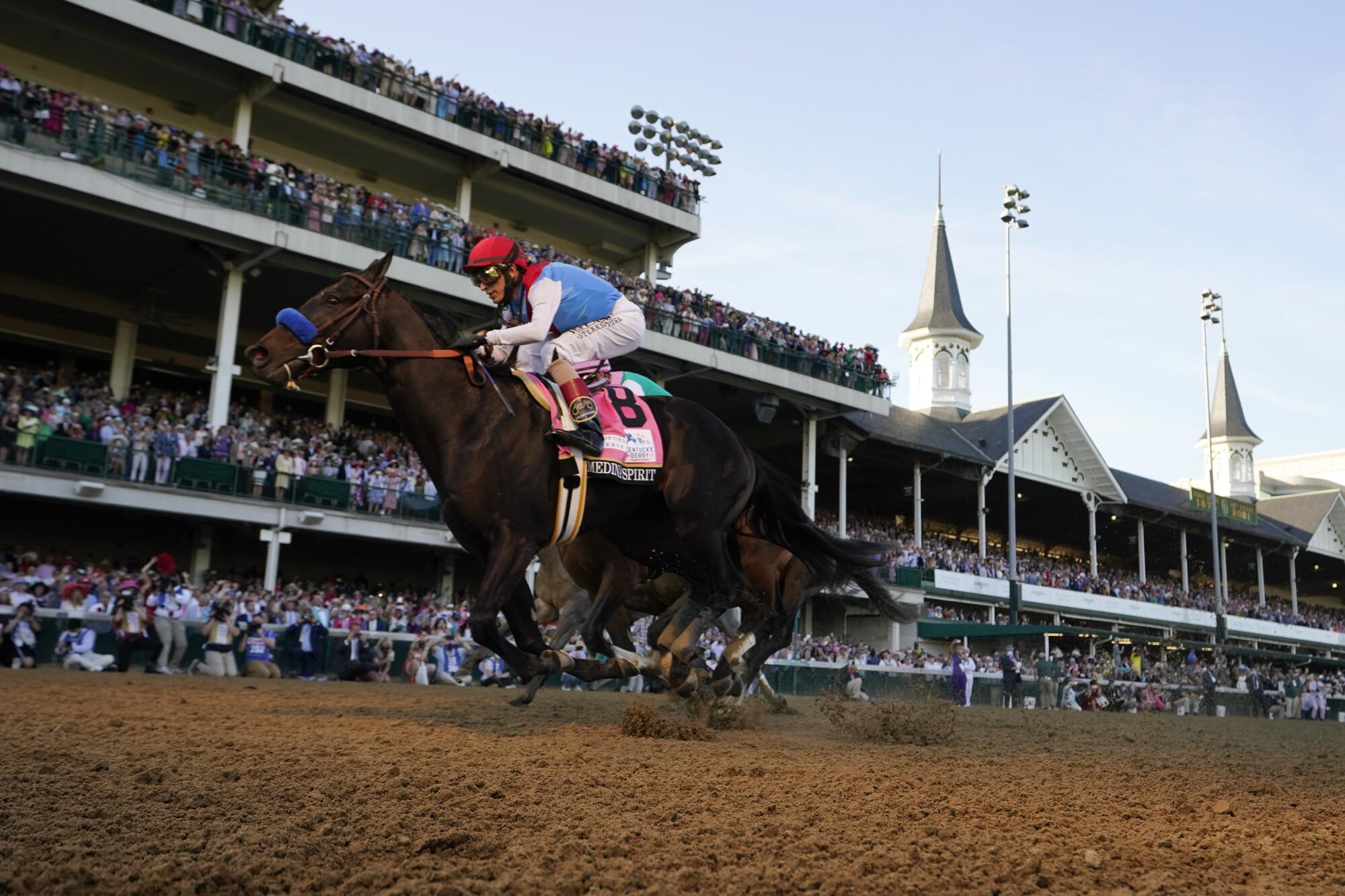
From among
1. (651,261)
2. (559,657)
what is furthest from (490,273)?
(651,261)

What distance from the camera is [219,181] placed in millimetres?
21828

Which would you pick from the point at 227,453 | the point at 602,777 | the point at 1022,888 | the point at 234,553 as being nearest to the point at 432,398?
the point at 602,777

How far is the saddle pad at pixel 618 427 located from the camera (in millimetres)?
6930

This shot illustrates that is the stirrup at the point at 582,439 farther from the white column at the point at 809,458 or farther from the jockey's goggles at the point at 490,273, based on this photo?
the white column at the point at 809,458

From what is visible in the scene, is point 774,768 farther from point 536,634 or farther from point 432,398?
point 432,398

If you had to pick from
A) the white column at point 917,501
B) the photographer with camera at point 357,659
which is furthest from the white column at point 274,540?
the white column at point 917,501

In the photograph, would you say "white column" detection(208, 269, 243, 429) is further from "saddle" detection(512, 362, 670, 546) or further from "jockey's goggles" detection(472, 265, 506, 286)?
"saddle" detection(512, 362, 670, 546)

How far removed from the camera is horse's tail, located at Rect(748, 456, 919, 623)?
27.7ft

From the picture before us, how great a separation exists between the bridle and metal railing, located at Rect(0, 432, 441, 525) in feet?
48.0

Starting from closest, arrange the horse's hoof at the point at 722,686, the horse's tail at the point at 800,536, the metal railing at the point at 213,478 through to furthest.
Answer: the horse's tail at the point at 800,536 → the horse's hoof at the point at 722,686 → the metal railing at the point at 213,478

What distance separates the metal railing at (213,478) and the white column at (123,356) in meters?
5.32

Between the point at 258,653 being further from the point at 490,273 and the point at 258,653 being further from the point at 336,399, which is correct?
the point at 336,399

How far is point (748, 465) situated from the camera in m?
7.92

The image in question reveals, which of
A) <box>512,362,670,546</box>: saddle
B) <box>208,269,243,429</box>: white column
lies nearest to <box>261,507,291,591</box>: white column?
<box>208,269,243,429</box>: white column
